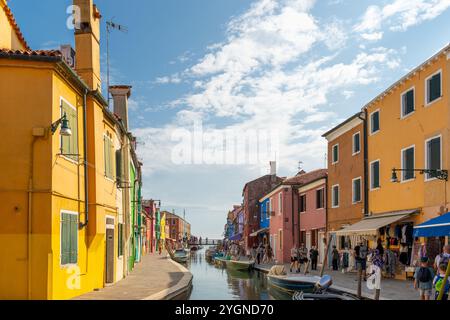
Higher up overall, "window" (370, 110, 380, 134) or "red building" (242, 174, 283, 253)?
"window" (370, 110, 380, 134)

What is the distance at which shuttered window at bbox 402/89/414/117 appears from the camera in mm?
20666

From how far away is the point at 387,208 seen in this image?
2280 centimetres

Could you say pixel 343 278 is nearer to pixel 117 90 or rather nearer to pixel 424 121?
pixel 424 121

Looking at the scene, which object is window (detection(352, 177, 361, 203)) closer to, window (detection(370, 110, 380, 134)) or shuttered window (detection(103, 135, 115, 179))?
window (detection(370, 110, 380, 134))

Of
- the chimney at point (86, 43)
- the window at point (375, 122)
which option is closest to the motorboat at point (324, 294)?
the chimney at point (86, 43)

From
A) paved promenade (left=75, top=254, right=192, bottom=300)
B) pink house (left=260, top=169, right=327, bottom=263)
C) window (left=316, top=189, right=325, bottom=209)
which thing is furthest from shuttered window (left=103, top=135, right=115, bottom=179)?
window (left=316, top=189, right=325, bottom=209)

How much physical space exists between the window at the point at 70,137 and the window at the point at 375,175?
14.4 meters

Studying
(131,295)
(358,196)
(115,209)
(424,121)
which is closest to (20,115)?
(131,295)

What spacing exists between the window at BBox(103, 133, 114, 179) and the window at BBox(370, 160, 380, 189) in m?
11.9

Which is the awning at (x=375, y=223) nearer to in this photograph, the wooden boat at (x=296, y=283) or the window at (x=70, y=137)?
the wooden boat at (x=296, y=283)

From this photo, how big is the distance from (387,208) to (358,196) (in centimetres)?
372

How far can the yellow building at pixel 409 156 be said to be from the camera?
18.2m

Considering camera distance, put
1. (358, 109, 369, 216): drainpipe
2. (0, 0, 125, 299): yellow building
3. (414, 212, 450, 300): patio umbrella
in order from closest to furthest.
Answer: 1. (0, 0, 125, 299): yellow building
2. (414, 212, 450, 300): patio umbrella
3. (358, 109, 369, 216): drainpipe

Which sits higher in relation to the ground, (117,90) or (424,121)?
(117,90)
